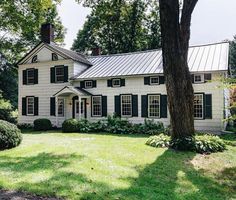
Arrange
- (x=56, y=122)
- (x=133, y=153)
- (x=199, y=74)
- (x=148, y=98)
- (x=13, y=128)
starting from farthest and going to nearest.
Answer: (x=56, y=122)
(x=148, y=98)
(x=199, y=74)
(x=13, y=128)
(x=133, y=153)

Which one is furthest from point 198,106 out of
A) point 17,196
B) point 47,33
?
point 17,196

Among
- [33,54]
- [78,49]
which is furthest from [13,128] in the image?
[78,49]

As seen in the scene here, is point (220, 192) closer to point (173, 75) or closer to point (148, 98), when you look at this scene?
point (173, 75)

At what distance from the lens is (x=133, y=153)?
10383mm

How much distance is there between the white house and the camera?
1716 cm

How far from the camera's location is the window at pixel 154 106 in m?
18.5

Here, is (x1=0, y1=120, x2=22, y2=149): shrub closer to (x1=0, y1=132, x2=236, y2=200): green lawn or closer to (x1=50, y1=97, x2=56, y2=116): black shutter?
(x1=0, y1=132, x2=236, y2=200): green lawn

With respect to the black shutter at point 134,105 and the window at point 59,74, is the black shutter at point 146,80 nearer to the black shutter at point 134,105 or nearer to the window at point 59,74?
the black shutter at point 134,105

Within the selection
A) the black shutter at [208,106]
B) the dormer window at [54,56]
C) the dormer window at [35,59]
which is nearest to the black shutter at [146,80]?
the black shutter at [208,106]

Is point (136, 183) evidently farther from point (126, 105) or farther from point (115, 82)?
point (115, 82)

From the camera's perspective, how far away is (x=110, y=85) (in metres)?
20.0

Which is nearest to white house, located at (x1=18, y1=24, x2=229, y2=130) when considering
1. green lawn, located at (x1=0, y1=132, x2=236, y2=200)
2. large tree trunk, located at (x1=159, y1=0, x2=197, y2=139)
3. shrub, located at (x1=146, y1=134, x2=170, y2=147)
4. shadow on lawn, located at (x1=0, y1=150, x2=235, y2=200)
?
large tree trunk, located at (x1=159, y1=0, x2=197, y2=139)

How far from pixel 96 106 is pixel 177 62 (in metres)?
10.4

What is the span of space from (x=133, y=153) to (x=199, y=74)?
9.02 meters
